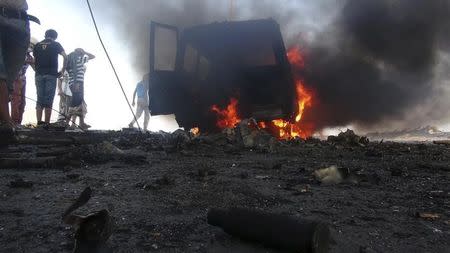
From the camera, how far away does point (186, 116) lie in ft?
24.6

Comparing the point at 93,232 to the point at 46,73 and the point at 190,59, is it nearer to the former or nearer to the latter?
the point at 46,73

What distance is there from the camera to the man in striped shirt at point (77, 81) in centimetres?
838

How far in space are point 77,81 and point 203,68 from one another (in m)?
2.85

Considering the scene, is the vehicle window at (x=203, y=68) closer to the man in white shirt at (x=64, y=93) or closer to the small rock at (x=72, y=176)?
the man in white shirt at (x=64, y=93)

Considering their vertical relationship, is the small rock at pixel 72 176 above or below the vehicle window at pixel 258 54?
below

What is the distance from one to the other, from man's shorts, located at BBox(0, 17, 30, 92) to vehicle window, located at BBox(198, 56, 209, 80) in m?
4.02

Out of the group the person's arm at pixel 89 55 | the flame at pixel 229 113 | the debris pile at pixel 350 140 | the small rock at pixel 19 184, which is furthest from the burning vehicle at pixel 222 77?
the small rock at pixel 19 184

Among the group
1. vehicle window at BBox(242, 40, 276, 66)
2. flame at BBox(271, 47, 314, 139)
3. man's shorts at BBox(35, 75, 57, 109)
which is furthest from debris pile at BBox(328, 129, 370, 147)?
man's shorts at BBox(35, 75, 57, 109)

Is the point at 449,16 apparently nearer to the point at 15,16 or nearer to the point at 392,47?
the point at 392,47

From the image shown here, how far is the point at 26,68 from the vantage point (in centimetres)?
807

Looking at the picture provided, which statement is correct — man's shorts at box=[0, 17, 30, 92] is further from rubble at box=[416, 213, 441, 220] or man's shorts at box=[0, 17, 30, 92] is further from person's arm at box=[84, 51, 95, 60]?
person's arm at box=[84, 51, 95, 60]

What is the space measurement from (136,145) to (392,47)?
10.8 meters

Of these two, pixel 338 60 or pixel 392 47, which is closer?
pixel 338 60

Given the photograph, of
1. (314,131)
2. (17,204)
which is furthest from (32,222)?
(314,131)
